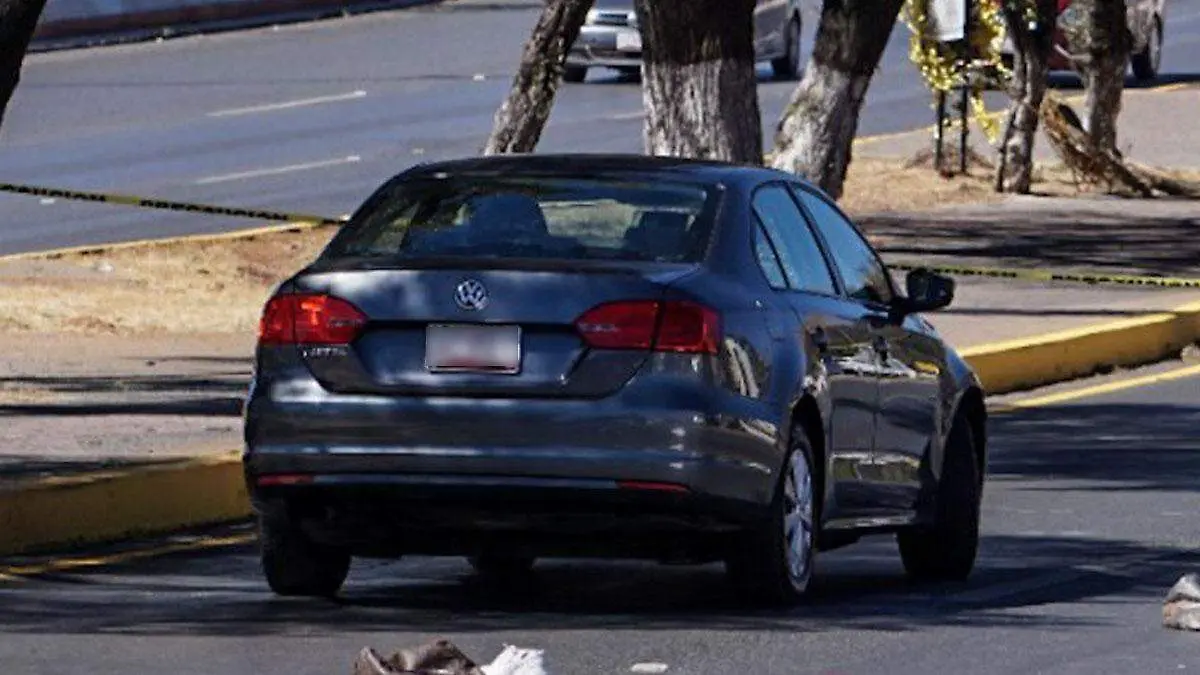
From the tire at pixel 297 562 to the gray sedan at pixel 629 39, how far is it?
2711 centimetres

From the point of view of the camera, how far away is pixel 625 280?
34.7 ft

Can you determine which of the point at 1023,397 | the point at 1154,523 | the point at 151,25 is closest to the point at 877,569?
the point at 1154,523

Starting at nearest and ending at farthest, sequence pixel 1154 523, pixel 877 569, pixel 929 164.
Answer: pixel 877 569, pixel 1154 523, pixel 929 164

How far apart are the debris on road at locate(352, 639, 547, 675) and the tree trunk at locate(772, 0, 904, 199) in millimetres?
12255

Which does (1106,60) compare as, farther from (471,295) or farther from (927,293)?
(471,295)

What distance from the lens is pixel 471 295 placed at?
10.6 metres

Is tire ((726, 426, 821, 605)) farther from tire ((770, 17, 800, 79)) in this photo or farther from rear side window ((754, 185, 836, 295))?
tire ((770, 17, 800, 79))

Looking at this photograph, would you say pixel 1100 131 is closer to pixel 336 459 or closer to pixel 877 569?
pixel 877 569

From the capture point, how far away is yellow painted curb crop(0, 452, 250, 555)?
1255 cm

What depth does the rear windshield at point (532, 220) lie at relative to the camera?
10.9m

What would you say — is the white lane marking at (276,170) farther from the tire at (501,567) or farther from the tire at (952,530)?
the tire at (952,530)

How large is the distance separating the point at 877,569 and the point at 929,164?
65.6ft

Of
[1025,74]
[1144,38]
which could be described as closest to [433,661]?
[1025,74]

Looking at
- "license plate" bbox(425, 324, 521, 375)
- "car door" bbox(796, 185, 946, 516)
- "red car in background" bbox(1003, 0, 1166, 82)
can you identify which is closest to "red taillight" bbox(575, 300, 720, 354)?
"license plate" bbox(425, 324, 521, 375)
